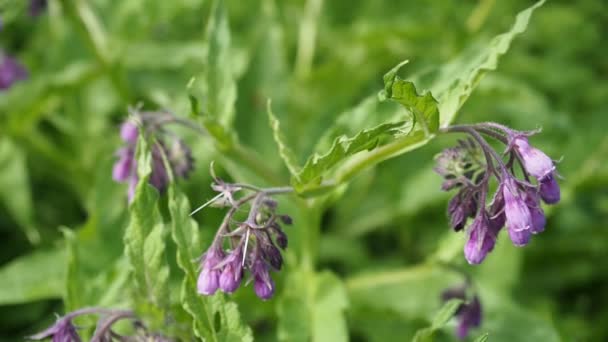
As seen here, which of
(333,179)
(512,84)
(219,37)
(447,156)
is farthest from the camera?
(512,84)

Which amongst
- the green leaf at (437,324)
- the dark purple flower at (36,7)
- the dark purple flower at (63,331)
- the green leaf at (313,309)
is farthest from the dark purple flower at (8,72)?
the green leaf at (437,324)

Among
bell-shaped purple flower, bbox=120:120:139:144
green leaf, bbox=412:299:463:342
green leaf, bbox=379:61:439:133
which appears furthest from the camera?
bell-shaped purple flower, bbox=120:120:139:144

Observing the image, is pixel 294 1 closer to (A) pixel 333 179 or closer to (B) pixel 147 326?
(A) pixel 333 179

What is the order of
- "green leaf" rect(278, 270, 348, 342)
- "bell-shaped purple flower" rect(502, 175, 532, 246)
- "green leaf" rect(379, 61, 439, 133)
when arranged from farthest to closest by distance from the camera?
1. "green leaf" rect(278, 270, 348, 342)
2. "bell-shaped purple flower" rect(502, 175, 532, 246)
3. "green leaf" rect(379, 61, 439, 133)

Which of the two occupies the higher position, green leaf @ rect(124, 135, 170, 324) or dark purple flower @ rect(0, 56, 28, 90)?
dark purple flower @ rect(0, 56, 28, 90)

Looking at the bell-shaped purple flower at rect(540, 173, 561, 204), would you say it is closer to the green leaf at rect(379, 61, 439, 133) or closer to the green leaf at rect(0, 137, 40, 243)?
the green leaf at rect(379, 61, 439, 133)

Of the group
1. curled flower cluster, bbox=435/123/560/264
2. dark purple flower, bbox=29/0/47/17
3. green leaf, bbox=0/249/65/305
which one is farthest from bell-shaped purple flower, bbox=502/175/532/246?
dark purple flower, bbox=29/0/47/17

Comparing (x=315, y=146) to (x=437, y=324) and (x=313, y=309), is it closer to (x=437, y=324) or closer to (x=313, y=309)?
(x=313, y=309)

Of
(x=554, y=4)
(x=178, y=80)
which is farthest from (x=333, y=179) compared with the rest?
(x=554, y=4)
